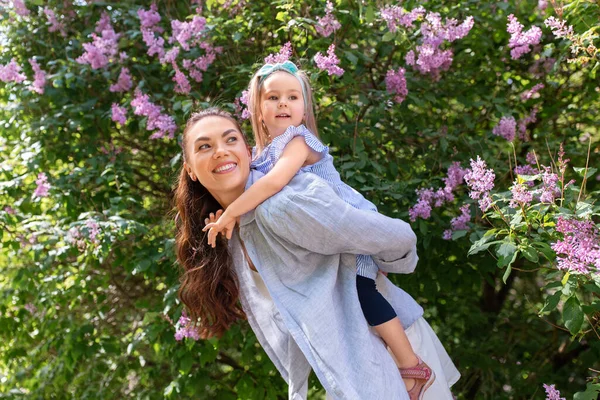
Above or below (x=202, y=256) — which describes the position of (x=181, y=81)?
above

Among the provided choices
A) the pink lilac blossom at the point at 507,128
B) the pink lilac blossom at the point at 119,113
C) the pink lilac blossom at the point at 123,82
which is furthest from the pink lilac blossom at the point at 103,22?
the pink lilac blossom at the point at 507,128

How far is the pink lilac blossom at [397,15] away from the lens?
9.71 ft

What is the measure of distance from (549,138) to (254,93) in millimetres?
1779

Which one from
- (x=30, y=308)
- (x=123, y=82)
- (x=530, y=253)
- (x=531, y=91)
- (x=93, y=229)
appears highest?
(x=123, y=82)

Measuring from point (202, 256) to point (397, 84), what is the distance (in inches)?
53.6

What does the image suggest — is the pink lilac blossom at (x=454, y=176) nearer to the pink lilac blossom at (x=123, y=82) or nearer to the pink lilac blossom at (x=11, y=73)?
the pink lilac blossom at (x=123, y=82)

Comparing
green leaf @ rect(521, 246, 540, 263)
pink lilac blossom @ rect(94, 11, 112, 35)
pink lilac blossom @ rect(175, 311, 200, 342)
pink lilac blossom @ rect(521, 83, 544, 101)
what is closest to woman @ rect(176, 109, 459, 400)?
green leaf @ rect(521, 246, 540, 263)

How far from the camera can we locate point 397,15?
9.75 feet

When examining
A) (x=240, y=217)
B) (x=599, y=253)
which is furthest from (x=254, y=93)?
(x=599, y=253)

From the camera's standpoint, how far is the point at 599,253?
1.97 metres

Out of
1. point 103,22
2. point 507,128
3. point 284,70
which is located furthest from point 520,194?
point 103,22

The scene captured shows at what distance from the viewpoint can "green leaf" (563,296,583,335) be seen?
214cm

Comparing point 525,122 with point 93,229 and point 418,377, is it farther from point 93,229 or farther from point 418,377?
point 93,229

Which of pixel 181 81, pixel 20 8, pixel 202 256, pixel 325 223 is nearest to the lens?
pixel 325 223
